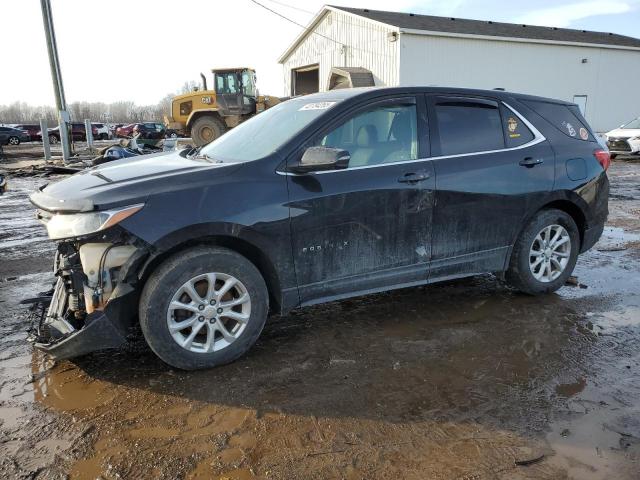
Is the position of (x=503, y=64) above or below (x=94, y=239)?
above

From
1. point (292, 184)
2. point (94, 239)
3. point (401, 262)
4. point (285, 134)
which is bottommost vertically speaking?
point (401, 262)

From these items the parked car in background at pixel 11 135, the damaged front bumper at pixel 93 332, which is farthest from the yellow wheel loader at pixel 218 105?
the damaged front bumper at pixel 93 332

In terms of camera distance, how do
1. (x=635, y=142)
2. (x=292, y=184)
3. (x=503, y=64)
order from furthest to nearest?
(x=503, y=64) → (x=635, y=142) → (x=292, y=184)

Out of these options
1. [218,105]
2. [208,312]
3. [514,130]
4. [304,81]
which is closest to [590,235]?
[514,130]

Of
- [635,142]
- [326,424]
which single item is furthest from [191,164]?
[635,142]

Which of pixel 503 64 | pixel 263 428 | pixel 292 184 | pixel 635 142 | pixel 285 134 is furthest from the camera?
pixel 503 64

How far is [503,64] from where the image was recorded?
77.8 ft

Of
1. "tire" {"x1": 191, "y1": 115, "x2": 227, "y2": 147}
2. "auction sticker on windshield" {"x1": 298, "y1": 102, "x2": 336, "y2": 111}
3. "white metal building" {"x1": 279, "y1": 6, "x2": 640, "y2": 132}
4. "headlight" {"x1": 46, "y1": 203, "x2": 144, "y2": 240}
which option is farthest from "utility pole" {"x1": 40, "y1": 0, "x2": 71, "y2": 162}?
"headlight" {"x1": 46, "y1": 203, "x2": 144, "y2": 240}

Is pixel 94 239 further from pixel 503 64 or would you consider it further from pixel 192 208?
pixel 503 64

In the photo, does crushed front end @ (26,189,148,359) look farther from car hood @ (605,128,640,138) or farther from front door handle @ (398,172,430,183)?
car hood @ (605,128,640,138)

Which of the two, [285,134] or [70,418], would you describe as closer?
[70,418]

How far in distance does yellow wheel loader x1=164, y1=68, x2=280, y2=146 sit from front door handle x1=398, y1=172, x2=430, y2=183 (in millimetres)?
16950

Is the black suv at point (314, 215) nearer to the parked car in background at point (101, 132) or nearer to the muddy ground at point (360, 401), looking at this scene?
the muddy ground at point (360, 401)

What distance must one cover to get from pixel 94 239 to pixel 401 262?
2.13 m
